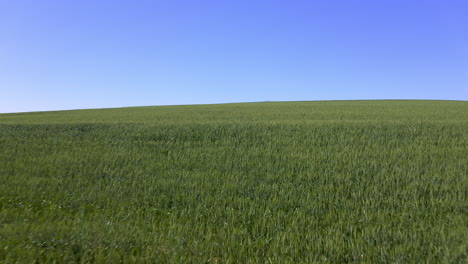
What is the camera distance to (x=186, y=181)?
7.30 m

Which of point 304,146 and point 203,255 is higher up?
point 304,146

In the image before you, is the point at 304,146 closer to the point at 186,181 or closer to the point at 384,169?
the point at 384,169

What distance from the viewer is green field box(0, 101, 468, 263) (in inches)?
172

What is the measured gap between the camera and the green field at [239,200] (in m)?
4.36

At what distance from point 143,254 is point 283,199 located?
9.22 ft

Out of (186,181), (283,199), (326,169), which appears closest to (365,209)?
(283,199)

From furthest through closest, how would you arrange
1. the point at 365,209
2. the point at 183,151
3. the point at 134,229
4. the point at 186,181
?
1. the point at 183,151
2. the point at 186,181
3. the point at 365,209
4. the point at 134,229

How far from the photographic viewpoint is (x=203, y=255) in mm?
4289

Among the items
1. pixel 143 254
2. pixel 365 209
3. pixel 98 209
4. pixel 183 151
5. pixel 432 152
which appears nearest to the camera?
pixel 143 254

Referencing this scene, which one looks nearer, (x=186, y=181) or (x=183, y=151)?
(x=186, y=181)

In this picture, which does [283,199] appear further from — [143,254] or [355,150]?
[355,150]

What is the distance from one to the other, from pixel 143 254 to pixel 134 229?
0.77 metres

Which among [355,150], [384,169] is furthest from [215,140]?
[384,169]

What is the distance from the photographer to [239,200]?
613 centimetres
